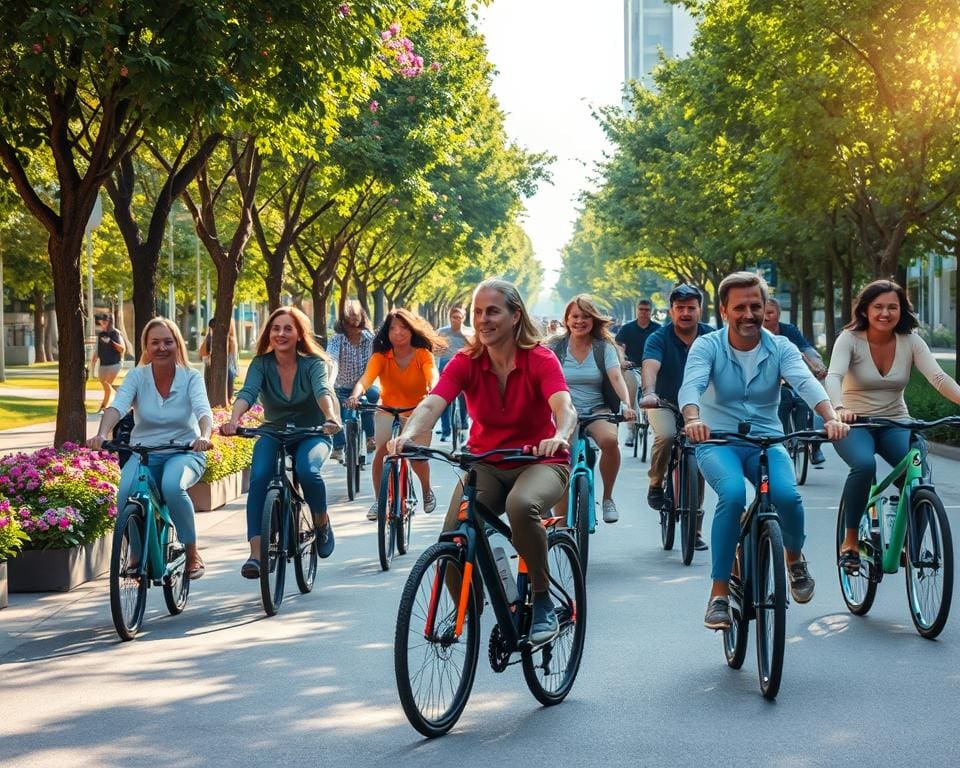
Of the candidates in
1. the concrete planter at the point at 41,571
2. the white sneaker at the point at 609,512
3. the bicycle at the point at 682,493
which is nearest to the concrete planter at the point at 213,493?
the concrete planter at the point at 41,571

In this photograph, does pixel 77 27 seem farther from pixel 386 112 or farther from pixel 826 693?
pixel 386 112

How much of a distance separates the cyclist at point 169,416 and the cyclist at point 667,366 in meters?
3.25

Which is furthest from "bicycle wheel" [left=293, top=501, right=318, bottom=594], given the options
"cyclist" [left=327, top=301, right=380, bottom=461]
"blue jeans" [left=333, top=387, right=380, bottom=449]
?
"cyclist" [left=327, top=301, right=380, bottom=461]

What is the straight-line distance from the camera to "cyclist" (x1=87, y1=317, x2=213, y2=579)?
27.0ft

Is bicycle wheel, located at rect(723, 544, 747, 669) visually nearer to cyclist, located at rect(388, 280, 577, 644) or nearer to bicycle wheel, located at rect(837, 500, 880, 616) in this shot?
cyclist, located at rect(388, 280, 577, 644)

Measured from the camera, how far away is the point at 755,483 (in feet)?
21.7

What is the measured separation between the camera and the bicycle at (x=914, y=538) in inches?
280

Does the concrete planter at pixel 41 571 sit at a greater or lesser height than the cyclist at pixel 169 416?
lesser

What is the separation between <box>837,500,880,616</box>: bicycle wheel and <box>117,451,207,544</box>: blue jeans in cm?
345

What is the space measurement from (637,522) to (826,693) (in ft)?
20.6

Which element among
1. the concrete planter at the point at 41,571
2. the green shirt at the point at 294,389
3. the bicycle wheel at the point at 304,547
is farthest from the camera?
the concrete planter at the point at 41,571

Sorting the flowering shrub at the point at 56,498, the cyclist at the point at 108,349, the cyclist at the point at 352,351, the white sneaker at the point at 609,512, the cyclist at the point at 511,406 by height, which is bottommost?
the white sneaker at the point at 609,512

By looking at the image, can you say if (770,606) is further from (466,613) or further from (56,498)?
(56,498)

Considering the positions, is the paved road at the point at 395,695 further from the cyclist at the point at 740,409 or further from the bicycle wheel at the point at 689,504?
the bicycle wheel at the point at 689,504
